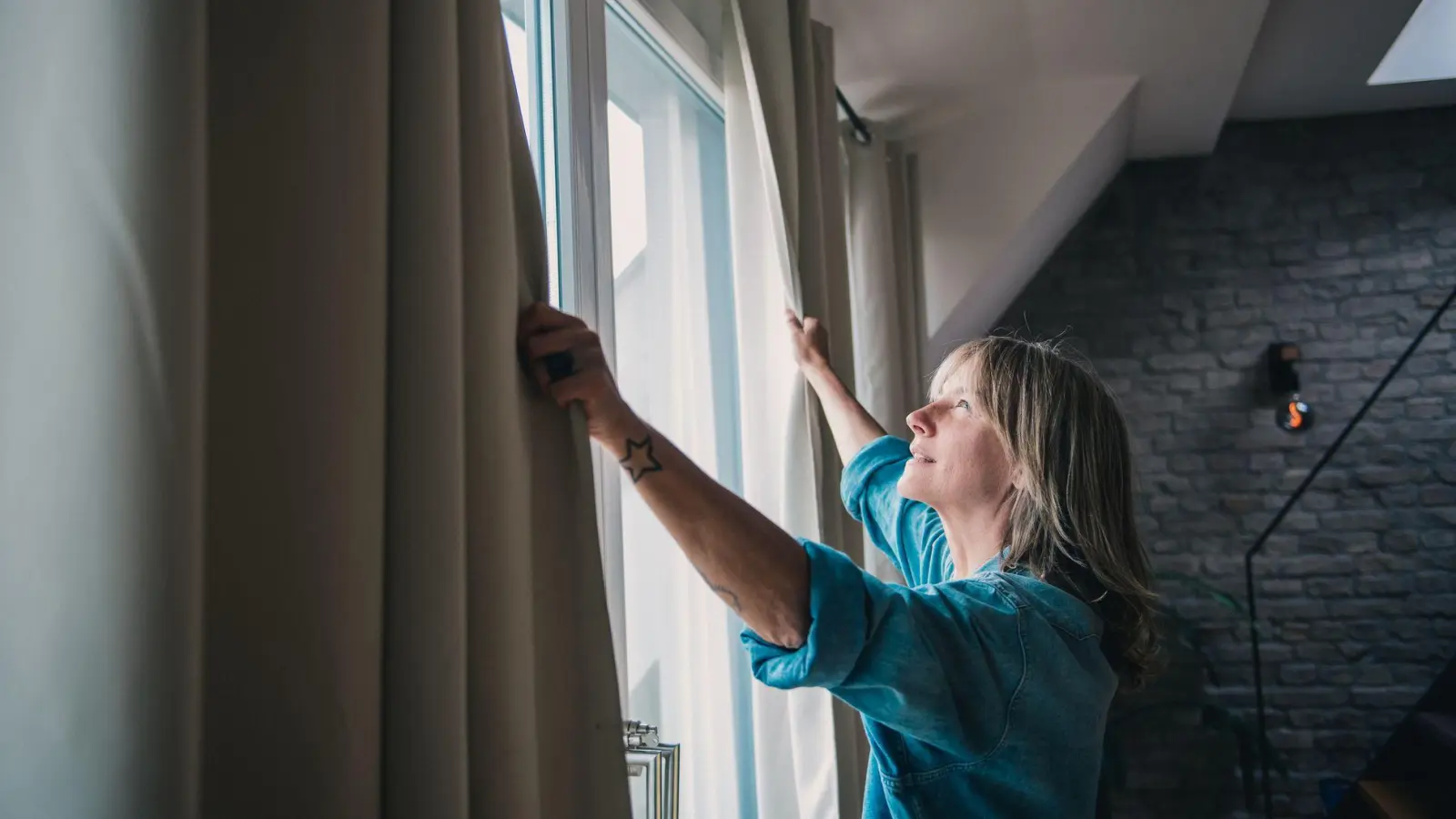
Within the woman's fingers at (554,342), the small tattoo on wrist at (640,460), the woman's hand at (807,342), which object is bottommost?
the small tattoo on wrist at (640,460)

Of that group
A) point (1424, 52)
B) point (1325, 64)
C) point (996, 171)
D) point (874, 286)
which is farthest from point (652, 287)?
point (1424, 52)

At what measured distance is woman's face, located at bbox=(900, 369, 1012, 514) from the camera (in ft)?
4.48

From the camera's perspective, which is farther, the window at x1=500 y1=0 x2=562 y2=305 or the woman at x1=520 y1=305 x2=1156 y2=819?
the window at x1=500 y1=0 x2=562 y2=305

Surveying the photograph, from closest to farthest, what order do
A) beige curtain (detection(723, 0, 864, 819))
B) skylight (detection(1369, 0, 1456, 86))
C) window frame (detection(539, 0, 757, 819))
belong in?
window frame (detection(539, 0, 757, 819)), beige curtain (detection(723, 0, 864, 819)), skylight (detection(1369, 0, 1456, 86))

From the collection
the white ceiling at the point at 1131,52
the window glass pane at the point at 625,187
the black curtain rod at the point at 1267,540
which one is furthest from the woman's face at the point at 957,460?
the black curtain rod at the point at 1267,540

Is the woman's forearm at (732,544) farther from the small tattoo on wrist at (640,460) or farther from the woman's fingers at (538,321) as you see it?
the woman's fingers at (538,321)

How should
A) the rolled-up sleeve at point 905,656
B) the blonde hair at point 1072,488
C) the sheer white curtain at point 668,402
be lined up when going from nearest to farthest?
the rolled-up sleeve at point 905,656 < the blonde hair at point 1072,488 < the sheer white curtain at point 668,402

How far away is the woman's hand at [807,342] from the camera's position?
194 cm

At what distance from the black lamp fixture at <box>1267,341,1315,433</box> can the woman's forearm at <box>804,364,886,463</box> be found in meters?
2.82

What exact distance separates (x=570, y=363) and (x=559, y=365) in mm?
11

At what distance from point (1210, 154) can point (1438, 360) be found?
3.83ft

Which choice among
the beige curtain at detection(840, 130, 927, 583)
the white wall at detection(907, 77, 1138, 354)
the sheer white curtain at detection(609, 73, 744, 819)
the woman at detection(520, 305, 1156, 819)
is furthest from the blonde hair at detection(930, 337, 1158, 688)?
the white wall at detection(907, 77, 1138, 354)

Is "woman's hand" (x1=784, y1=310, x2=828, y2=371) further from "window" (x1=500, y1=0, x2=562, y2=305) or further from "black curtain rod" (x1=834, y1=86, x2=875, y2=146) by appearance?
"black curtain rod" (x1=834, y1=86, x2=875, y2=146)

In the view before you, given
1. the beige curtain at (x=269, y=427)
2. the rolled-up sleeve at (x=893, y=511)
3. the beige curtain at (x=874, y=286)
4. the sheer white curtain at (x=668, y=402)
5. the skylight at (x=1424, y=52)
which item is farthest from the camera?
the skylight at (x=1424, y=52)
